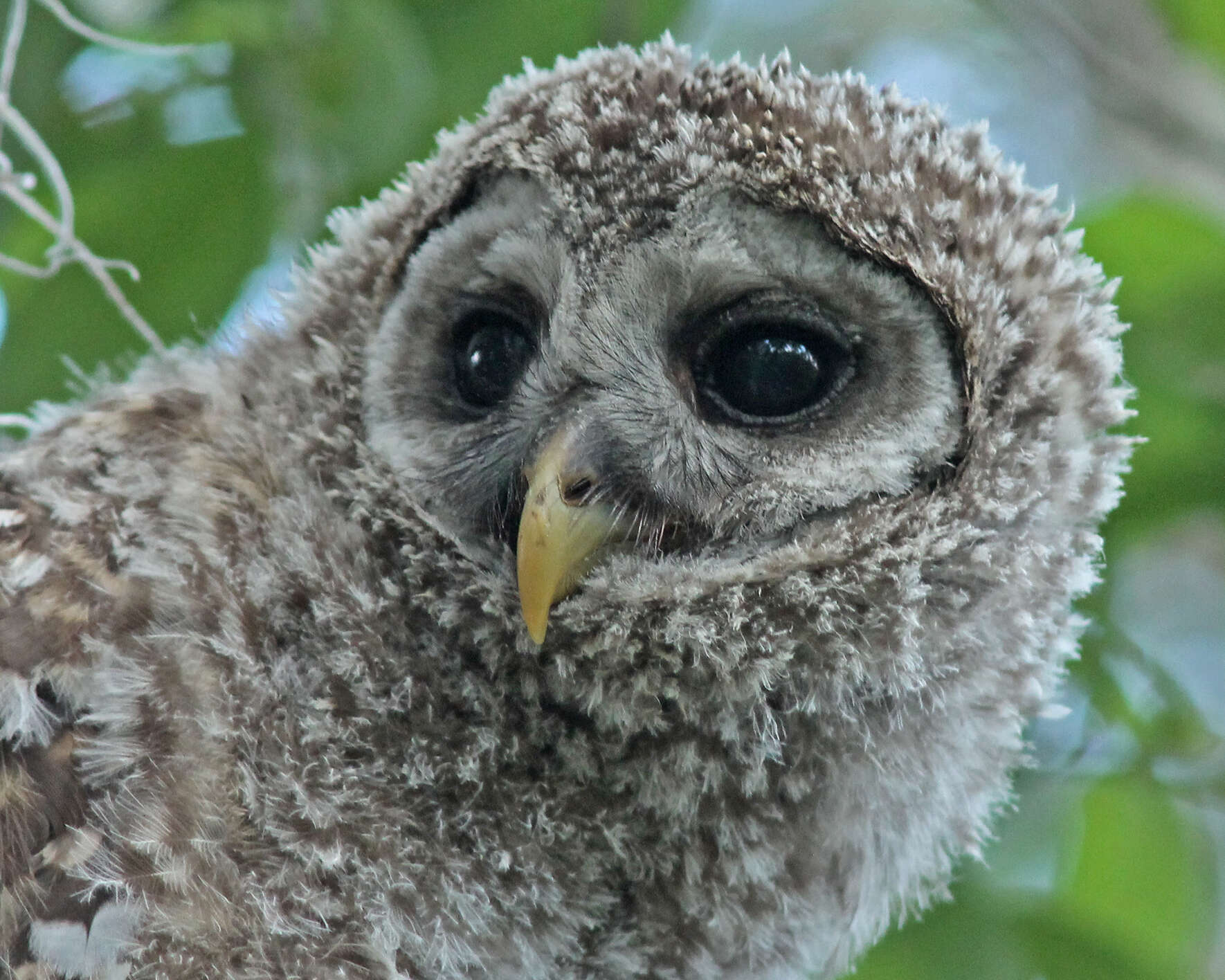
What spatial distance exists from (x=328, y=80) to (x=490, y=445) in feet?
2.29

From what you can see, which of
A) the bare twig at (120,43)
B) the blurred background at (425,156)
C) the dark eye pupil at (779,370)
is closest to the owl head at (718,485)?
the dark eye pupil at (779,370)

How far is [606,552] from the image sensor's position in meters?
1.50

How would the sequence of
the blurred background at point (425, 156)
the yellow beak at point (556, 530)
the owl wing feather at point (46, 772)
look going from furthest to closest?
the blurred background at point (425, 156)
the yellow beak at point (556, 530)
the owl wing feather at point (46, 772)

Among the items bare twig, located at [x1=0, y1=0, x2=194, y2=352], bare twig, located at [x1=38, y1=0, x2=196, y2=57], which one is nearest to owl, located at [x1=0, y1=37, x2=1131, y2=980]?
bare twig, located at [x1=0, y1=0, x2=194, y2=352]

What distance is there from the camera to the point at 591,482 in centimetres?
148

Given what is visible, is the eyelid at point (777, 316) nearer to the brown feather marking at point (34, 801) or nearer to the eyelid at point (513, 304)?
the eyelid at point (513, 304)

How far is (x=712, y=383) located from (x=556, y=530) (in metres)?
0.28

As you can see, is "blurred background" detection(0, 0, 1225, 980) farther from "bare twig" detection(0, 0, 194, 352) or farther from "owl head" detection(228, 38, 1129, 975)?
"owl head" detection(228, 38, 1129, 975)

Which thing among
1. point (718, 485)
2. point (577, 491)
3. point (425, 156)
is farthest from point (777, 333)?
point (425, 156)

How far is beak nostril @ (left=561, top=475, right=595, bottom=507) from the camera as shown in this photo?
145cm

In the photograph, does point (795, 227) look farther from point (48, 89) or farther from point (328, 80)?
point (48, 89)

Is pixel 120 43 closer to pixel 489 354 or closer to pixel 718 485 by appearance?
pixel 489 354

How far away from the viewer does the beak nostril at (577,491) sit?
4.76ft

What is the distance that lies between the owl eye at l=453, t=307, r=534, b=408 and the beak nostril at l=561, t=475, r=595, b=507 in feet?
0.65
